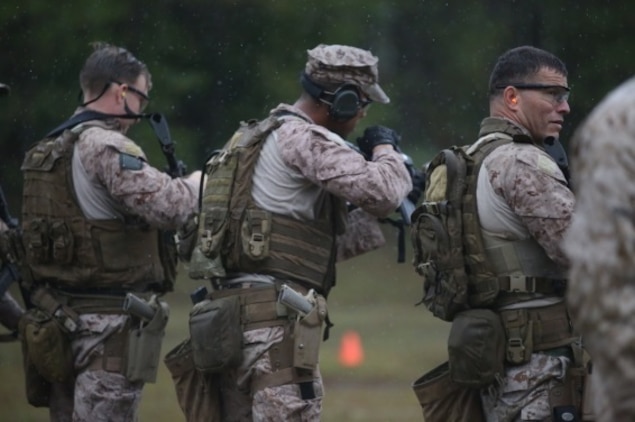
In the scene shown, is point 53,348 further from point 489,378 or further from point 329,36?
point 329,36

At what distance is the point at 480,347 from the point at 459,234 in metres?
0.39

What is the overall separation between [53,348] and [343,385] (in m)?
7.16

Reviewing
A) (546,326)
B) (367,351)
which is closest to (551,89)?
(546,326)

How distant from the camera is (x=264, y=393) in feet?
19.3

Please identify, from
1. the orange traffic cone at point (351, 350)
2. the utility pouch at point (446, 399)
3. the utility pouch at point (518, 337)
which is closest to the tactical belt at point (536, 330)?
Answer: the utility pouch at point (518, 337)

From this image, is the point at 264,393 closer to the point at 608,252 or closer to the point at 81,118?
the point at 81,118

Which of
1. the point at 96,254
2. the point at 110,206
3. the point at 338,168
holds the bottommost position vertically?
the point at 96,254

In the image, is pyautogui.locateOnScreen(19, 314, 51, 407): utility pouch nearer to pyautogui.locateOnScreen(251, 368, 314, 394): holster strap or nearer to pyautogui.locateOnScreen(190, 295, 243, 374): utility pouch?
pyautogui.locateOnScreen(190, 295, 243, 374): utility pouch

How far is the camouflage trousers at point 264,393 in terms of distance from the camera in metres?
5.86

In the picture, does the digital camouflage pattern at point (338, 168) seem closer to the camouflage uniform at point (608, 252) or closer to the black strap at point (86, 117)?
the black strap at point (86, 117)

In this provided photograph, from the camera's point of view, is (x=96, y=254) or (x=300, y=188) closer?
(x=300, y=188)

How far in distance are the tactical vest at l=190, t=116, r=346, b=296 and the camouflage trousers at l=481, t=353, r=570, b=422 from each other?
3.38 feet

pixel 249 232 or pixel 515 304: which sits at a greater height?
pixel 249 232

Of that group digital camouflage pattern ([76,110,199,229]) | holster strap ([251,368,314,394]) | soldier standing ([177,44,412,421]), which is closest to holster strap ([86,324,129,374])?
digital camouflage pattern ([76,110,199,229])
